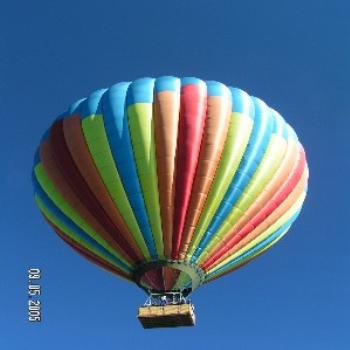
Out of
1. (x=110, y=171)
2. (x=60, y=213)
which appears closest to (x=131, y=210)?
(x=110, y=171)

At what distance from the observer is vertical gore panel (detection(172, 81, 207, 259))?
25.0 meters

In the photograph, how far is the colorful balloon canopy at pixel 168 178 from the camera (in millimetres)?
25062

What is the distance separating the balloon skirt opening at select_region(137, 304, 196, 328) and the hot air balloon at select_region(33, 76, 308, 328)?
34 mm

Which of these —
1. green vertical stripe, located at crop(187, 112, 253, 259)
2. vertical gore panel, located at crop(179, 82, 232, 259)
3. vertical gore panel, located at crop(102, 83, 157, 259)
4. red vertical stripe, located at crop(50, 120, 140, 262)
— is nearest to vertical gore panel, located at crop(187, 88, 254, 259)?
green vertical stripe, located at crop(187, 112, 253, 259)

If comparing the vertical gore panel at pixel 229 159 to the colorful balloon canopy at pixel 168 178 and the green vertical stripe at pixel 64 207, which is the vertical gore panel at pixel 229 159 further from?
the green vertical stripe at pixel 64 207

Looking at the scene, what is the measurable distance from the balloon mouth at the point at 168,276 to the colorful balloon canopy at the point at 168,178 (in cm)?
3

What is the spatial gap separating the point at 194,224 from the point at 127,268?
264 centimetres

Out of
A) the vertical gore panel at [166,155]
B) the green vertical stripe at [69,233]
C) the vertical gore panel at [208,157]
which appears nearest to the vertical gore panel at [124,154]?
the vertical gore panel at [166,155]

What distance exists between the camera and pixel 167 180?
25.1 m

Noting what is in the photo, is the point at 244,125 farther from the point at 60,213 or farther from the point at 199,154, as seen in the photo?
the point at 60,213

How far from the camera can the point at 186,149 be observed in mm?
25344

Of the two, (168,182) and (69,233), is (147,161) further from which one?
(69,233)

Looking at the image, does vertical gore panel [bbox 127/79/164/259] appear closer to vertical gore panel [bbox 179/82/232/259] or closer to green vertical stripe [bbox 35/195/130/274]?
vertical gore panel [bbox 179/82/232/259]

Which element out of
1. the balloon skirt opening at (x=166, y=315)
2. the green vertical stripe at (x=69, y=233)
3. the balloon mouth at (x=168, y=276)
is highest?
the green vertical stripe at (x=69, y=233)
